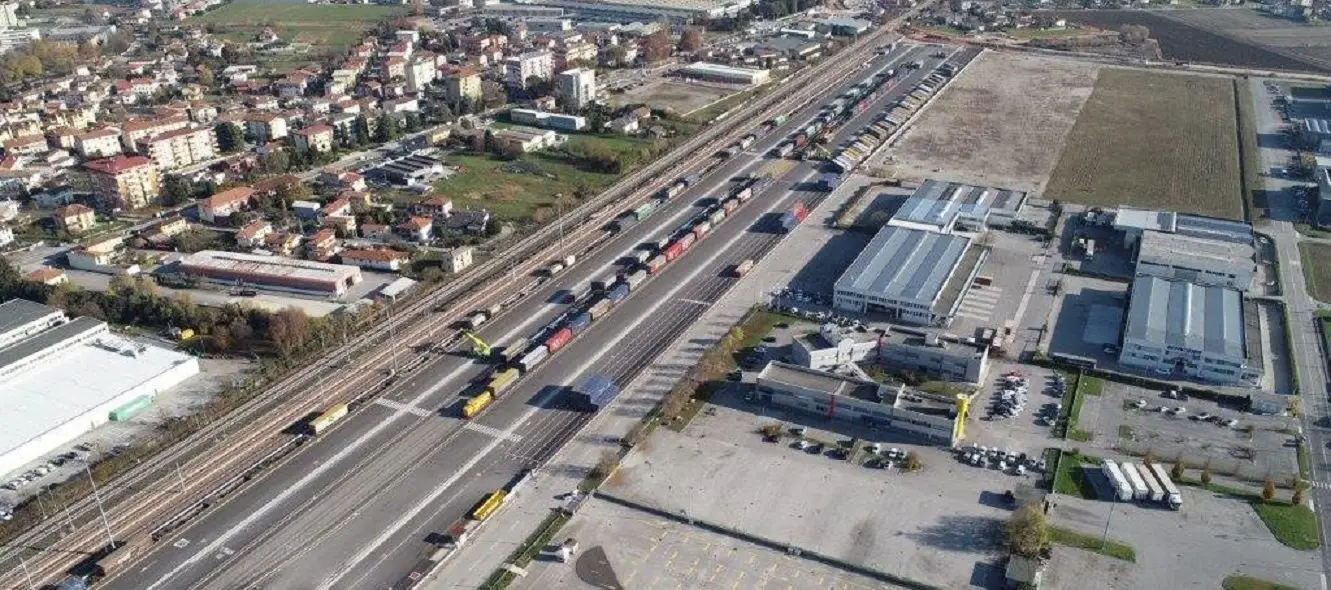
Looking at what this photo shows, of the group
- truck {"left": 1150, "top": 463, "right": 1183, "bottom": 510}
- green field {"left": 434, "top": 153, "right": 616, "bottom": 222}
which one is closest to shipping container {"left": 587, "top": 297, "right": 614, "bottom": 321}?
green field {"left": 434, "top": 153, "right": 616, "bottom": 222}

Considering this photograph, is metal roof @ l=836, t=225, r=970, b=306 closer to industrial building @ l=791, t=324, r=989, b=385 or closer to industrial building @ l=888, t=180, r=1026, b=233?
industrial building @ l=888, t=180, r=1026, b=233

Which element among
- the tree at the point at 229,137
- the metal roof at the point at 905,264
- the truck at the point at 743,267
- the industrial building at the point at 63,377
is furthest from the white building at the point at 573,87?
the industrial building at the point at 63,377

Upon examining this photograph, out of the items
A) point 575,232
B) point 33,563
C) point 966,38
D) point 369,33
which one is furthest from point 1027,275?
point 369,33

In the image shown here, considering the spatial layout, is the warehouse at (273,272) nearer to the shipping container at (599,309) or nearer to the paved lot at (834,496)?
the shipping container at (599,309)

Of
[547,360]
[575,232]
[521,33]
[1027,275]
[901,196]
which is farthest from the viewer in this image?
[521,33]

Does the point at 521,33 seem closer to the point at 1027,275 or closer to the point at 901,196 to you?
the point at 901,196

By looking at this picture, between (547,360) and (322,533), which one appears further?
(547,360)

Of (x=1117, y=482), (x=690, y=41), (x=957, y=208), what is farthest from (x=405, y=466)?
(x=690, y=41)
